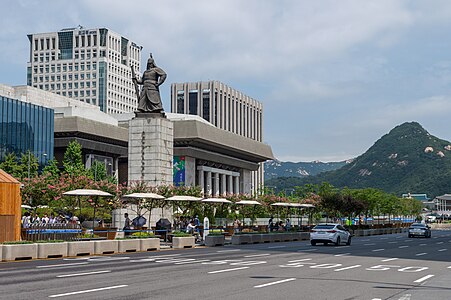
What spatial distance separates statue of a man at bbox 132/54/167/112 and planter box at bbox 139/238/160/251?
21032mm

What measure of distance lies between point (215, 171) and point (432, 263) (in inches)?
3755

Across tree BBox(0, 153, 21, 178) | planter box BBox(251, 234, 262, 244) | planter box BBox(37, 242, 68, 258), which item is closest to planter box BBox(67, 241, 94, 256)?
planter box BBox(37, 242, 68, 258)

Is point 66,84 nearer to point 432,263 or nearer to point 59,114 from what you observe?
point 59,114

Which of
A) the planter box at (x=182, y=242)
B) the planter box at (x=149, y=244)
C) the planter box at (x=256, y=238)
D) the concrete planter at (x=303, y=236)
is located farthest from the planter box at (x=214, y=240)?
the concrete planter at (x=303, y=236)

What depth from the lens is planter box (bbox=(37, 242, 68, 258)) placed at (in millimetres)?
27547

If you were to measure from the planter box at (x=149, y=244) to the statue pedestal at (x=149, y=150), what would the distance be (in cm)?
1771

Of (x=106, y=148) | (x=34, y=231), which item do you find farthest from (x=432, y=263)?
(x=106, y=148)

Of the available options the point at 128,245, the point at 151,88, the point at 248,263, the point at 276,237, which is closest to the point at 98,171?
the point at 151,88

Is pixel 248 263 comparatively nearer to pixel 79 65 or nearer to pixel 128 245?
pixel 128 245

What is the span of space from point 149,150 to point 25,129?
1996 inches

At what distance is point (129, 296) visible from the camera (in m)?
14.1

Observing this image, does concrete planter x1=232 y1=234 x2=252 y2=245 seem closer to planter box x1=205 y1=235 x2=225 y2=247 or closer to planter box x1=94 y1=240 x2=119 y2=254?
planter box x1=205 y1=235 x2=225 y2=247

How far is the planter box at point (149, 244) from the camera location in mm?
34625

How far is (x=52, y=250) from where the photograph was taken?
28109 millimetres
